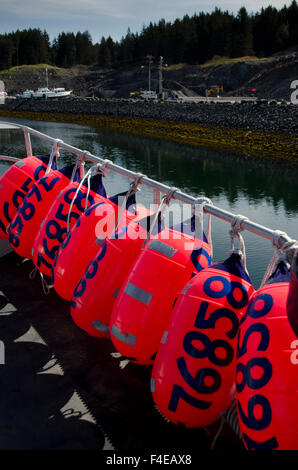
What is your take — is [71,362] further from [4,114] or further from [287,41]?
[287,41]

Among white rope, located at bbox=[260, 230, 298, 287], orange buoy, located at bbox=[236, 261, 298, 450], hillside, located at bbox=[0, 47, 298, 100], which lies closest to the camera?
orange buoy, located at bbox=[236, 261, 298, 450]

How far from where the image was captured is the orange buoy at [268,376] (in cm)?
210

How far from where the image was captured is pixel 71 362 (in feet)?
11.4

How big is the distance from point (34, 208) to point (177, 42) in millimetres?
96958

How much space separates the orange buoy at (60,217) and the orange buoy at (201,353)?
1831 mm

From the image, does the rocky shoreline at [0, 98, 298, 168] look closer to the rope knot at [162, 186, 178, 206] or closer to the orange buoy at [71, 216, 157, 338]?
the rope knot at [162, 186, 178, 206]

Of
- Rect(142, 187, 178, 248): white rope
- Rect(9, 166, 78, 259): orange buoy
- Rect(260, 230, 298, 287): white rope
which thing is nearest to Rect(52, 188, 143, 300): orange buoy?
Rect(142, 187, 178, 248): white rope

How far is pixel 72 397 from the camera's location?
308 cm

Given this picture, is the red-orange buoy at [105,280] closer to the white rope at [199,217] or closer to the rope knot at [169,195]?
the rope knot at [169,195]

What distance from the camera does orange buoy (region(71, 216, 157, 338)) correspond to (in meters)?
3.29

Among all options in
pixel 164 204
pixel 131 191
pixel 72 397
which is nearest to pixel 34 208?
pixel 131 191

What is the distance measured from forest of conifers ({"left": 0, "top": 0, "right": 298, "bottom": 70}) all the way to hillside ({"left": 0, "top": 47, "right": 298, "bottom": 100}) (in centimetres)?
377

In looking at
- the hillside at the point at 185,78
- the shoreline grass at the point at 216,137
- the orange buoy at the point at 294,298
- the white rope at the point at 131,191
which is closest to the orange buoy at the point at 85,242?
A: the white rope at the point at 131,191
